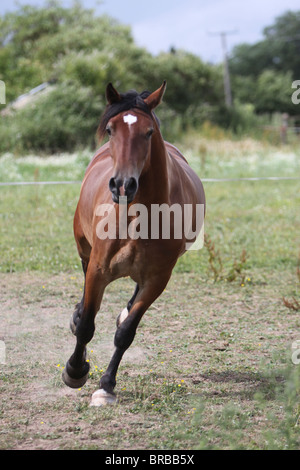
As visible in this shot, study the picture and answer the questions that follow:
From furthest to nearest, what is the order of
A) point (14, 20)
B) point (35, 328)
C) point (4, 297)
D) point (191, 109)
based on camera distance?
point (14, 20) → point (191, 109) → point (4, 297) → point (35, 328)

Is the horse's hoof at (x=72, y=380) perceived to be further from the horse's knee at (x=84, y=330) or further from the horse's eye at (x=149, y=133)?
the horse's eye at (x=149, y=133)

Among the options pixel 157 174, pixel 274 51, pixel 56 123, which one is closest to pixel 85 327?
pixel 157 174

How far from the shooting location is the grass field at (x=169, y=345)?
10.2ft

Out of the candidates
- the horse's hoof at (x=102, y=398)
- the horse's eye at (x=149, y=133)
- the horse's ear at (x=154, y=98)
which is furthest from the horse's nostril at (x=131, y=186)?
the horse's hoof at (x=102, y=398)

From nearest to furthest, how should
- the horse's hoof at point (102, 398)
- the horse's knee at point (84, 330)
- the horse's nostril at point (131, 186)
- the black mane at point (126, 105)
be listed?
the horse's nostril at point (131, 186) → the black mane at point (126, 105) → the horse's hoof at point (102, 398) → the horse's knee at point (84, 330)

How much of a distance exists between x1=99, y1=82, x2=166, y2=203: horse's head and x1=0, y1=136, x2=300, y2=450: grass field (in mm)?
1178

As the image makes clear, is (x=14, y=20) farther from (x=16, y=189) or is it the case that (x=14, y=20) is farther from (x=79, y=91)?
(x=16, y=189)

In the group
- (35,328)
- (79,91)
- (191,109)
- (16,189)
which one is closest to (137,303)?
(35,328)

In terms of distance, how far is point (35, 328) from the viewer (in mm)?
5191

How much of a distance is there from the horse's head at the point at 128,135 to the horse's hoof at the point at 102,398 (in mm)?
1379

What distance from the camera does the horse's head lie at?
2887 millimetres

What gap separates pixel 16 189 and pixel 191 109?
59.6ft

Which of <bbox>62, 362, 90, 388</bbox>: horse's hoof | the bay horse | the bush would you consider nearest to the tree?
the bush

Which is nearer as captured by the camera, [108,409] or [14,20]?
[108,409]
